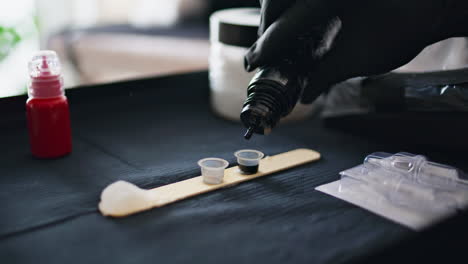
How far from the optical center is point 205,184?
637 mm

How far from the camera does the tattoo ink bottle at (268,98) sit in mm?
588

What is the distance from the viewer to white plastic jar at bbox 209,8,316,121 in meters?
0.84

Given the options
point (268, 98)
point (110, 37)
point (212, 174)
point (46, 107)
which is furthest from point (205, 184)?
point (110, 37)

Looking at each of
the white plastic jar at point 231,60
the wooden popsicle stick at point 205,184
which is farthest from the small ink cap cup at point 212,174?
the white plastic jar at point 231,60

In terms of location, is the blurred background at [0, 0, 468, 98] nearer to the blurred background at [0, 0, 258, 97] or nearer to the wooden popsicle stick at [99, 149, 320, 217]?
the blurred background at [0, 0, 258, 97]

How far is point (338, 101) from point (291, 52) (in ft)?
0.94

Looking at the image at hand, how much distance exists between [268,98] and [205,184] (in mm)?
143

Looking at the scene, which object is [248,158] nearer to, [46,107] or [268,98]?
[268,98]

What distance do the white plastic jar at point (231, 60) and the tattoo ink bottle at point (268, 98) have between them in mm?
232

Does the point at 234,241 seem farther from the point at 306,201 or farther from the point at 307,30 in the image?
the point at 307,30

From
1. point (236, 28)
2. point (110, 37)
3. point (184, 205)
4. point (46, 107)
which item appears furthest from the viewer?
point (110, 37)

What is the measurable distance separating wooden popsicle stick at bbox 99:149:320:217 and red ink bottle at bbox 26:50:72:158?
7.6 inches

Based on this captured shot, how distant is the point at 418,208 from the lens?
1.86ft

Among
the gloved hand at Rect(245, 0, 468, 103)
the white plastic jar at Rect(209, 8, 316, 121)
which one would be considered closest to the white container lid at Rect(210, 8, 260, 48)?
the white plastic jar at Rect(209, 8, 316, 121)
